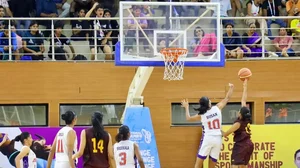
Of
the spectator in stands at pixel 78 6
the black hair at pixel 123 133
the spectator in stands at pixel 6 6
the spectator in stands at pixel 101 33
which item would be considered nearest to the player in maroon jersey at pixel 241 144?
the black hair at pixel 123 133

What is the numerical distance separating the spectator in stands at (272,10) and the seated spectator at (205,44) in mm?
3979

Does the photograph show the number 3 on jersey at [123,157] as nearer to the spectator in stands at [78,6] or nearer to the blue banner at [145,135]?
the blue banner at [145,135]

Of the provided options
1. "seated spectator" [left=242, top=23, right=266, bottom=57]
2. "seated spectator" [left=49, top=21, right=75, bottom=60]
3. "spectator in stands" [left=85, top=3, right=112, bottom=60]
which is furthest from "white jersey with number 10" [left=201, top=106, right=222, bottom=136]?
"seated spectator" [left=49, top=21, right=75, bottom=60]

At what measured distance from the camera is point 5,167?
1808 cm

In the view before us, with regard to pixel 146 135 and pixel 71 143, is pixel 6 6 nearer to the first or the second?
pixel 146 135

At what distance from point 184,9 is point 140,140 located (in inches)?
130

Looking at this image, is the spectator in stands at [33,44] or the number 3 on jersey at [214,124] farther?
the spectator in stands at [33,44]

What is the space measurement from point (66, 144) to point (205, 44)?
4.34m

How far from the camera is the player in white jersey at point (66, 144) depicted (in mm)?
13398

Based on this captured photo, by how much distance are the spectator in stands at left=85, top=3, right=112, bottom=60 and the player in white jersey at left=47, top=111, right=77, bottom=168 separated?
5.54 m

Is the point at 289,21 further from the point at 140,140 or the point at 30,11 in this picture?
the point at 30,11

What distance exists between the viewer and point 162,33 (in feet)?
52.6

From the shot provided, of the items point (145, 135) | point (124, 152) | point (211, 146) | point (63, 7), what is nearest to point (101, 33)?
point (63, 7)

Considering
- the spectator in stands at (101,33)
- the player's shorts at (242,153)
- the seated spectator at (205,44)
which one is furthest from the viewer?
the spectator in stands at (101,33)
